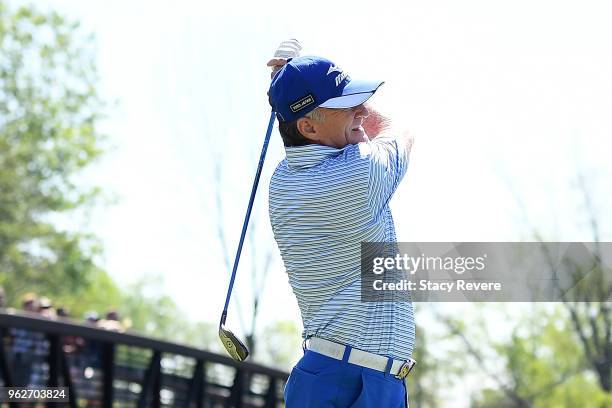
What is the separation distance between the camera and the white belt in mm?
3707

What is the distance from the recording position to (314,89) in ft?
12.6

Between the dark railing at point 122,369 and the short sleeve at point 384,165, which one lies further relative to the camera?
the dark railing at point 122,369

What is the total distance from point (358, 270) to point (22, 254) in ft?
83.5

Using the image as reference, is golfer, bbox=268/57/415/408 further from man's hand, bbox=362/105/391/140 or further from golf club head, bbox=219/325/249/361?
golf club head, bbox=219/325/249/361

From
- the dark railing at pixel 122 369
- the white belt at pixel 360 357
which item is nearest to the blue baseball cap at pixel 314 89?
the white belt at pixel 360 357

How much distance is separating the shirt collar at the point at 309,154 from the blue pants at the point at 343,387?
26.9 inches

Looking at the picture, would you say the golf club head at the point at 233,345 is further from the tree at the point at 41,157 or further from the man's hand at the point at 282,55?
the tree at the point at 41,157

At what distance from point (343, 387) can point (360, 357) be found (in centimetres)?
12

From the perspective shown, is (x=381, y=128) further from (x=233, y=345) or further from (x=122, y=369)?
(x=122, y=369)

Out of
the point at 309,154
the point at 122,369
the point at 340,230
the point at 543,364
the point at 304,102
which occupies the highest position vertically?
the point at 304,102

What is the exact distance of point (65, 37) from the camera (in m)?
28.6

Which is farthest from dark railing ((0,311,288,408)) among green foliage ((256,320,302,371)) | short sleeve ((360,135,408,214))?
green foliage ((256,320,302,371))

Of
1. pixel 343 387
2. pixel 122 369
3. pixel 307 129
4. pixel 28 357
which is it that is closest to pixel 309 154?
pixel 307 129

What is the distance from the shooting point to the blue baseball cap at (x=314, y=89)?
12.6 ft
